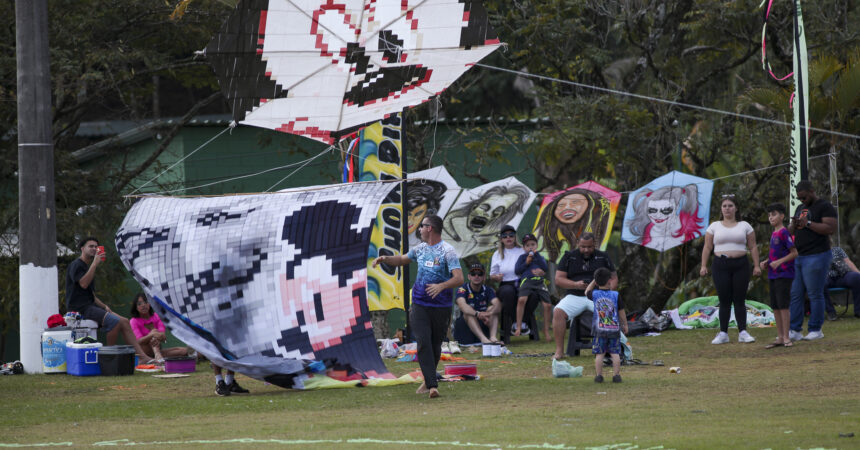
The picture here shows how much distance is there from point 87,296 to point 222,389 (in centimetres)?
435

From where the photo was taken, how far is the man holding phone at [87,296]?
14312mm

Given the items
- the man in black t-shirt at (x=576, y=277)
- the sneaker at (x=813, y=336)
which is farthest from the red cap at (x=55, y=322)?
the sneaker at (x=813, y=336)

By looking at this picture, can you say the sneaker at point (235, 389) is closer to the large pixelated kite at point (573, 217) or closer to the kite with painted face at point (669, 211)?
the large pixelated kite at point (573, 217)

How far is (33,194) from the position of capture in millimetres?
14500

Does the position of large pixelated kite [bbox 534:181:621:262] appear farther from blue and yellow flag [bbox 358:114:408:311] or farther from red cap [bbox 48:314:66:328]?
red cap [bbox 48:314:66:328]

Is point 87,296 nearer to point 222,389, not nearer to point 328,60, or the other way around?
point 222,389

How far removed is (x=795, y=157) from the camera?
13844 millimetres

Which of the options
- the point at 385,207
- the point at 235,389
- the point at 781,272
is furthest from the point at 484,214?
the point at 235,389

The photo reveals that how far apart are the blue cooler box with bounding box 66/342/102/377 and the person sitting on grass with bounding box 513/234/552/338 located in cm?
632

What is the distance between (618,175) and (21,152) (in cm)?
1154

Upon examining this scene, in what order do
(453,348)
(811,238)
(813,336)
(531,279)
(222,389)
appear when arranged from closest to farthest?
(222,389)
(811,238)
(813,336)
(453,348)
(531,279)

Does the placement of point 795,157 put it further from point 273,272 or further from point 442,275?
point 273,272

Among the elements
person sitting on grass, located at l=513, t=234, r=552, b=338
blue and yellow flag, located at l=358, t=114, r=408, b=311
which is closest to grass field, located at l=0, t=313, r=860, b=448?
blue and yellow flag, located at l=358, t=114, r=408, b=311

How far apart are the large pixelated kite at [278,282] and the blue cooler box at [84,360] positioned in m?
2.78
